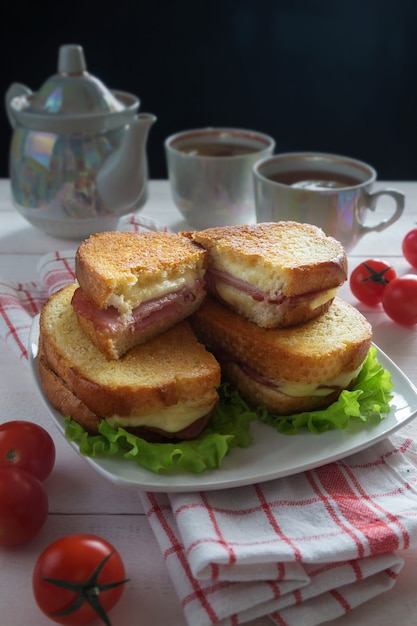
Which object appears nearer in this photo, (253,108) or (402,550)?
(402,550)

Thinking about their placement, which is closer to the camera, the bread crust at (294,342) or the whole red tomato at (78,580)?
the whole red tomato at (78,580)

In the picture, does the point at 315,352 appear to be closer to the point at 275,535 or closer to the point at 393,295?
the point at 275,535

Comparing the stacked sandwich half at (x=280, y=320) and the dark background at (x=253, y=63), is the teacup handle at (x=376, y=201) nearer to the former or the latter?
the stacked sandwich half at (x=280, y=320)

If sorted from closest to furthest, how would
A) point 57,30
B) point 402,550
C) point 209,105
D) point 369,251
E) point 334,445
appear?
point 402,550
point 334,445
point 369,251
point 57,30
point 209,105

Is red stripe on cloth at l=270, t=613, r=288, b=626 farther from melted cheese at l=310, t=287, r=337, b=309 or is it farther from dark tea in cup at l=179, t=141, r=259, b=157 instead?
dark tea in cup at l=179, t=141, r=259, b=157

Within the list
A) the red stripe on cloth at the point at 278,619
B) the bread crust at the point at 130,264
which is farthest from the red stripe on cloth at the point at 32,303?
the red stripe on cloth at the point at 278,619

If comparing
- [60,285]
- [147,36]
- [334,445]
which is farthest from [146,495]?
[147,36]
